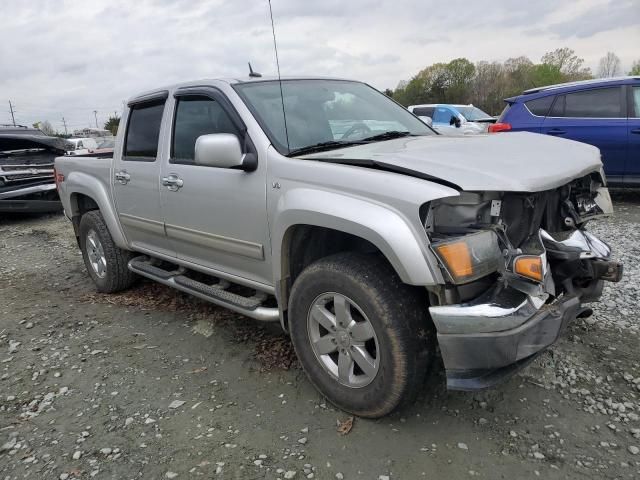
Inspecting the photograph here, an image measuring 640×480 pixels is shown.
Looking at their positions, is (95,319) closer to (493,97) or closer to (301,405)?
(301,405)

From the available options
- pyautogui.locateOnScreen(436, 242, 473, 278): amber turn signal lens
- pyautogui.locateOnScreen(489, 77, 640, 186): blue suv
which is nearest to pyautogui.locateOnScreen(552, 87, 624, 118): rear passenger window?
pyautogui.locateOnScreen(489, 77, 640, 186): blue suv

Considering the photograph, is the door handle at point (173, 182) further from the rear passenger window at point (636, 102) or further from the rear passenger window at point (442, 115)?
the rear passenger window at point (442, 115)

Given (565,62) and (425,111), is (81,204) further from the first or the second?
(565,62)

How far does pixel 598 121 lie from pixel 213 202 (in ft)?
19.9

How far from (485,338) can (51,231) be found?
838cm

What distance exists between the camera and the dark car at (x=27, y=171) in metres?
9.14

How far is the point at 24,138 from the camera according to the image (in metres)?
9.70

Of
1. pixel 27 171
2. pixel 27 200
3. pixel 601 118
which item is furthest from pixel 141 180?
pixel 27 171

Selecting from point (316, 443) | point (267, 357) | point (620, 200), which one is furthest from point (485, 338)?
point (620, 200)

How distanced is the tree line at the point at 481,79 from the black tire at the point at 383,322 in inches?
1974

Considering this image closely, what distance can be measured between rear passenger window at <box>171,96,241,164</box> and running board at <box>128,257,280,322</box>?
907 mm

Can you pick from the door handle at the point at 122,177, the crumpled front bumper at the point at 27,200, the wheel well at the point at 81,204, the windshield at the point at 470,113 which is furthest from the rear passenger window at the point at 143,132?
the windshield at the point at 470,113

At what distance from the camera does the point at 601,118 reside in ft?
23.2

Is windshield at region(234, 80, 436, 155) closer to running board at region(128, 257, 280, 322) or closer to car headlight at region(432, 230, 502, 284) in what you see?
running board at region(128, 257, 280, 322)
